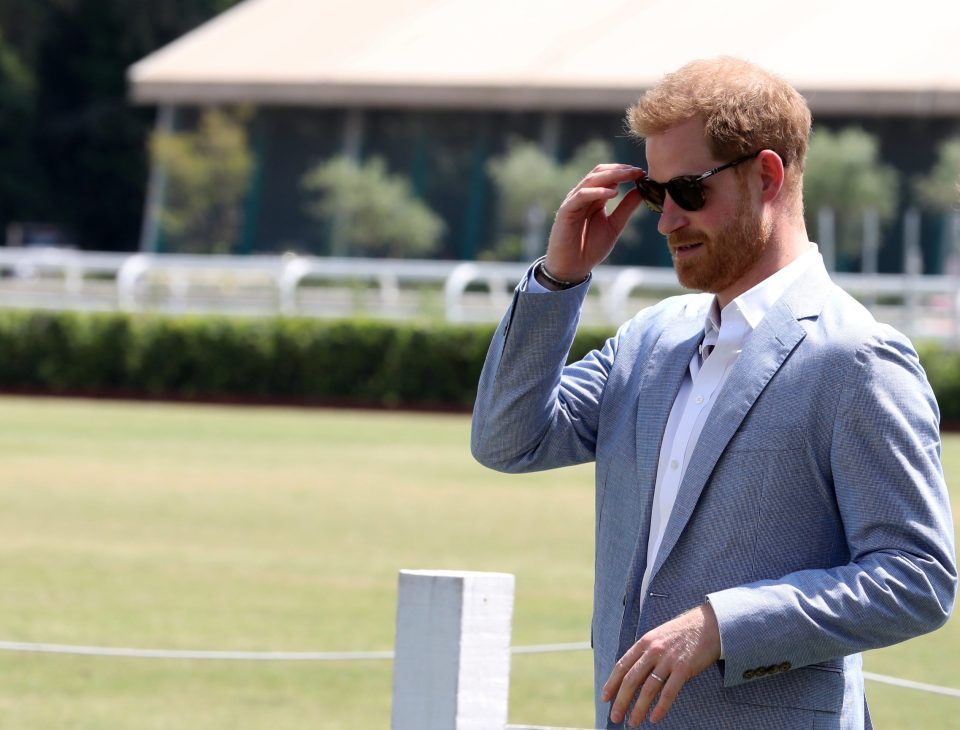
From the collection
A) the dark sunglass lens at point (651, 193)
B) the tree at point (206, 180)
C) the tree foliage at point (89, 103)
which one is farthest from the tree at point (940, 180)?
the dark sunglass lens at point (651, 193)

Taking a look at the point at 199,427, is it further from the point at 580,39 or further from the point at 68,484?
the point at 580,39

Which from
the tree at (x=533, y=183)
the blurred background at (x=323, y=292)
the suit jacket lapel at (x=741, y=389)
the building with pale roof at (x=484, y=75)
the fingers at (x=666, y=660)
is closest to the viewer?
the fingers at (x=666, y=660)

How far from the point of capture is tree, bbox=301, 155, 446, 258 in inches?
1481

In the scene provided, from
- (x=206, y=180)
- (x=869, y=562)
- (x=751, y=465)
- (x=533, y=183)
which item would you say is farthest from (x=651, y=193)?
(x=206, y=180)

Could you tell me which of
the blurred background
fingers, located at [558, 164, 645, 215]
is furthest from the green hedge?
fingers, located at [558, 164, 645, 215]

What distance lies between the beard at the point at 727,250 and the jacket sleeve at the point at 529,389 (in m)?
A: 0.27

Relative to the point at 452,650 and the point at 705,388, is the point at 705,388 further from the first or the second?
the point at 452,650

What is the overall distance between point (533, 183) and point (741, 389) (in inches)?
1314

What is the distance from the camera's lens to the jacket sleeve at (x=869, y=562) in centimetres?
228

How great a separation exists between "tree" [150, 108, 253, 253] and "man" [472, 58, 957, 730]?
123ft

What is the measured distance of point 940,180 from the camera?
32.9 m

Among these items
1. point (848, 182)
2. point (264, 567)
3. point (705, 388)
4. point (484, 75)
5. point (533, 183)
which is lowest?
point (533, 183)

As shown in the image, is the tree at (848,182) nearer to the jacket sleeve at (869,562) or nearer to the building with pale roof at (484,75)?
the building with pale roof at (484,75)

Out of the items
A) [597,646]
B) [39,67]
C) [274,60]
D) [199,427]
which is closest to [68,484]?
[199,427]
